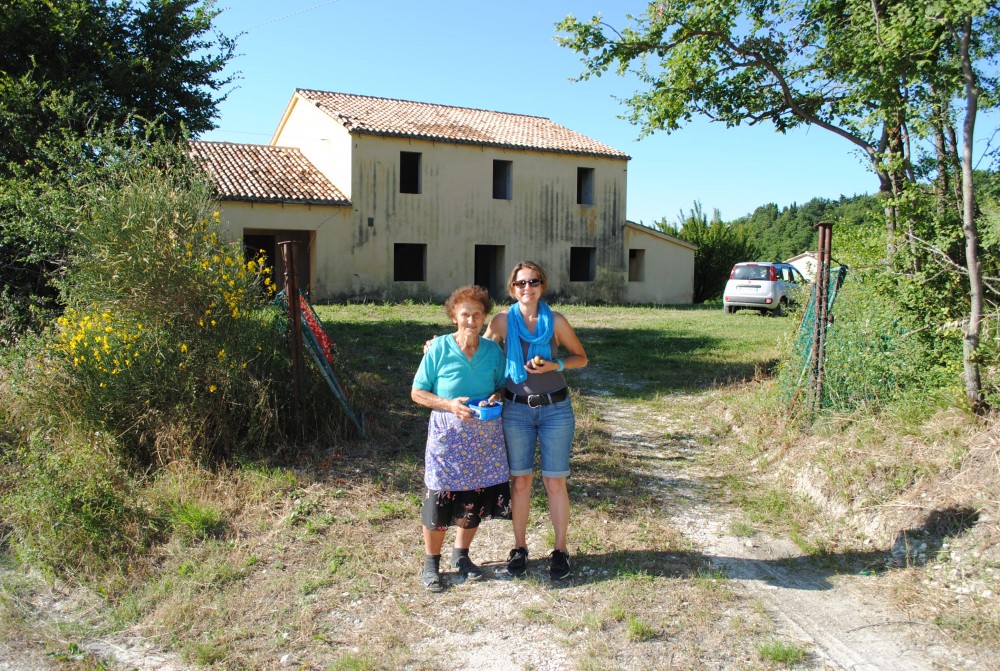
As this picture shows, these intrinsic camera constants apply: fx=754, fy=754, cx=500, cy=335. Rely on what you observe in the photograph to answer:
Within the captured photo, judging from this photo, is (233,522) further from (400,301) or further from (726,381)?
(400,301)

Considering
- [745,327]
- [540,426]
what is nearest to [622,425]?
[540,426]

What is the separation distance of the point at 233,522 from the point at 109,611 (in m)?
0.95

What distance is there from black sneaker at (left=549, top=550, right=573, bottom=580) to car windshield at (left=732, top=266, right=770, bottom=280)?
661 inches

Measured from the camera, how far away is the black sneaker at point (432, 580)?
3816mm

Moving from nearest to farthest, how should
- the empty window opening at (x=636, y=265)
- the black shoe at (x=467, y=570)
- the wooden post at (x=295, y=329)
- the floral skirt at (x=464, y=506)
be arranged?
1. the floral skirt at (x=464, y=506)
2. the black shoe at (x=467, y=570)
3. the wooden post at (x=295, y=329)
4. the empty window opening at (x=636, y=265)

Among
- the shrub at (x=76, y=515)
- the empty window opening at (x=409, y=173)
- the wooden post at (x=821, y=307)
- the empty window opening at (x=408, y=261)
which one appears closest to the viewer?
the shrub at (x=76, y=515)

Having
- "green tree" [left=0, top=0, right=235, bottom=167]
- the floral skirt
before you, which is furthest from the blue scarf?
"green tree" [left=0, top=0, right=235, bottom=167]

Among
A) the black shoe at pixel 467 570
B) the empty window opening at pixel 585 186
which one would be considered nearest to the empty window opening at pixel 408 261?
the empty window opening at pixel 585 186

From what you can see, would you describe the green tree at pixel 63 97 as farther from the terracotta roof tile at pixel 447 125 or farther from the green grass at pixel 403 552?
the terracotta roof tile at pixel 447 125

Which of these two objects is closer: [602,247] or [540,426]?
[540,426]

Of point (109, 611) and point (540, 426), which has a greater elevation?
point (540, 426)

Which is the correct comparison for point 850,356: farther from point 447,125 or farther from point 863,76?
point 447,125

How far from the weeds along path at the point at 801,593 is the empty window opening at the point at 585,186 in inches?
745

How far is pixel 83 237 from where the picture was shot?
580cm
